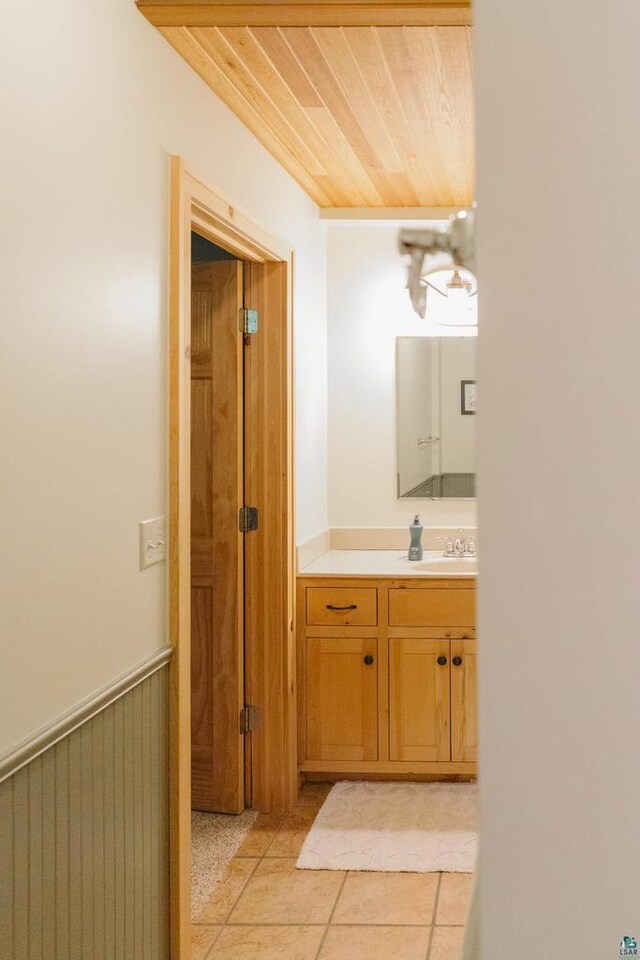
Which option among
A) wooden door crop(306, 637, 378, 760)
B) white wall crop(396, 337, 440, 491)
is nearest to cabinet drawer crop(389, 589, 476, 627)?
wooden door crop(306, 637, 378, 760)

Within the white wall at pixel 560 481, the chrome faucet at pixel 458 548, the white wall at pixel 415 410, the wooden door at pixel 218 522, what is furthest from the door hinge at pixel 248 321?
the white wall at pixel 560 481

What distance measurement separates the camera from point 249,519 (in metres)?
3.15

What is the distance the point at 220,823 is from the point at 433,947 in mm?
1021

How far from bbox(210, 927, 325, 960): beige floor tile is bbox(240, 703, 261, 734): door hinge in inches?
34.3

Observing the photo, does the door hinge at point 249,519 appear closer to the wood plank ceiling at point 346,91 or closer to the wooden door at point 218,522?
the wooden door at point 218,522

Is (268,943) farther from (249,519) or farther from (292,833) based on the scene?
(249,519)

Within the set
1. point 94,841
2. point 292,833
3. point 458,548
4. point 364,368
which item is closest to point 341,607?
point 458,548

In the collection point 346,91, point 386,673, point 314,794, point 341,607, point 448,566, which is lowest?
point 314,794

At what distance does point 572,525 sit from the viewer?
0.78 ft

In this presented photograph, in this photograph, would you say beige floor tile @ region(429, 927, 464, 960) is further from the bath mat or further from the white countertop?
the white countertop

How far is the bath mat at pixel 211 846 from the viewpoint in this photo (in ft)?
8.45

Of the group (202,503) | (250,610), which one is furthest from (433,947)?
(202,503)

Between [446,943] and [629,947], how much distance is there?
231 centimetres

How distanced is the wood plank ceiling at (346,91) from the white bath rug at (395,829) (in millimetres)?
2000
